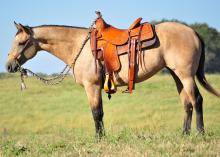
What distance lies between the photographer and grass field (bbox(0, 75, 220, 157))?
8.03 metres

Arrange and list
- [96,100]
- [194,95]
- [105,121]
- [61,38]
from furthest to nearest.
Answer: [105,121] → [61,38] → [96,100] → [194,95]

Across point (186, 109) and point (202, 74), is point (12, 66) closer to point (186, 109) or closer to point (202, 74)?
point (186, 109)

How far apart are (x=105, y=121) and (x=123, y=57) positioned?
13539 mm

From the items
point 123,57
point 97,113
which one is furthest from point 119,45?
point 97,113

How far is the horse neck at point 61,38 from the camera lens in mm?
10102

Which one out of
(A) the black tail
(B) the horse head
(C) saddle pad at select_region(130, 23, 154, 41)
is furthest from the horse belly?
(B) the horse head

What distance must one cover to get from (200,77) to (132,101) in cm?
1826

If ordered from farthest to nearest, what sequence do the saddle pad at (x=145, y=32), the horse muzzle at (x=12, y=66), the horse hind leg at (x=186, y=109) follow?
the horse muzzle at (x=12, y=66), the horse hind leg at (x=186, y=109), the saddle pad at (x=145, y=32)

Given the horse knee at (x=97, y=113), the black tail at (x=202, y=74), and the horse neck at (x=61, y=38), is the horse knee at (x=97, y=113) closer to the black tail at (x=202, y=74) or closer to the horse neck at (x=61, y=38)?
the horse neck at (x=61, y=38)

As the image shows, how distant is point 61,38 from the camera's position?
10.1 metres

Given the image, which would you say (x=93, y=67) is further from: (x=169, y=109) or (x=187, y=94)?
(x=169, y=109)

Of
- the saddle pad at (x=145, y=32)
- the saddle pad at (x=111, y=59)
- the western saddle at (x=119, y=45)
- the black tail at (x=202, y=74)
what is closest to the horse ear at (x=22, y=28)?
the western saddle at (x=119, y=45)

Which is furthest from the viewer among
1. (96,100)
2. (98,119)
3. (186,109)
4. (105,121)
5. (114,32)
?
(105,121)

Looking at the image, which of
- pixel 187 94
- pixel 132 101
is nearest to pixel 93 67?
pixel 187 94
